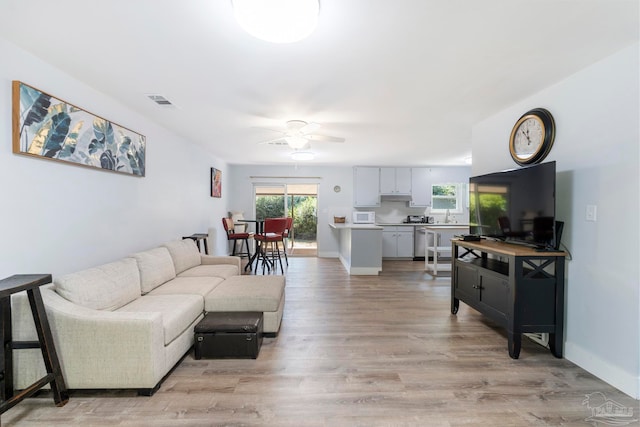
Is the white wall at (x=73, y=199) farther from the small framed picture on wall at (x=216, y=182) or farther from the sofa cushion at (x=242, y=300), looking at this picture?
the small framed picture on wall at (x=216, y=182)

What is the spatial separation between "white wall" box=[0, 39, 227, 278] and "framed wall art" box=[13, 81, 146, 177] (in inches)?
2.3

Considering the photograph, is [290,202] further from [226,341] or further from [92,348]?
[92,348]

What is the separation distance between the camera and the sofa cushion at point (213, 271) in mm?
3318

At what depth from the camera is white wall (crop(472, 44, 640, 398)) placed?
6.06 feet

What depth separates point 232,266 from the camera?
383 cm

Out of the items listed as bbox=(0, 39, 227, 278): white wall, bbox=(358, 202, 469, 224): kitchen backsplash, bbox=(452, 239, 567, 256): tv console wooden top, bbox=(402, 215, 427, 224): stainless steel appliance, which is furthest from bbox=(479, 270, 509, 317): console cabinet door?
bbox=(358, 202, 469, 224): kitchen backsplash

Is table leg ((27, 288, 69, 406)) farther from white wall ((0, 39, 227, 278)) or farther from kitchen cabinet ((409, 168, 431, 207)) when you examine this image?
kitchen cabinet ((409, 168, 431, 207))

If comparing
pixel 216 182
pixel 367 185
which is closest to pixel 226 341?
pixel 216 182

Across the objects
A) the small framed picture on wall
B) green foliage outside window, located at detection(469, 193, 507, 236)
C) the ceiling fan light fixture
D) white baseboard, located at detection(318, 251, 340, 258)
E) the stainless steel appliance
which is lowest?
white baseboard, located at detection(318, 251, 340, 258)

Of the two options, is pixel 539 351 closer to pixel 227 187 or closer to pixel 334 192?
pixel 334 192

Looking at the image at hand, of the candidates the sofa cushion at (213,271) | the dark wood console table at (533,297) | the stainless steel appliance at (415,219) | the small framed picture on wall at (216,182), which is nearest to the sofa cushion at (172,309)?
the sofa cushion at (213,271)

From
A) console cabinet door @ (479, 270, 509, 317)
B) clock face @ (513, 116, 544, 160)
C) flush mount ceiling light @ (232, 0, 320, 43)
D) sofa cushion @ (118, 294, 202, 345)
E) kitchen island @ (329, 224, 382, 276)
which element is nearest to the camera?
flush mount ceiling light @ (232, 0, 320, 43)

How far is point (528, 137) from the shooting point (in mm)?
2650

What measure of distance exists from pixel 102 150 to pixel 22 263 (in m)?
1.17
